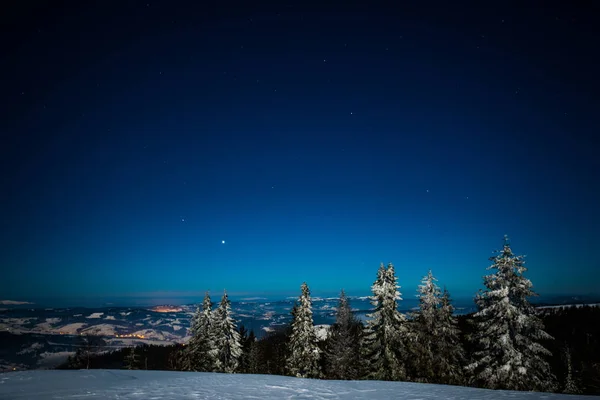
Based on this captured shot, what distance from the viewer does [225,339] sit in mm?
37031

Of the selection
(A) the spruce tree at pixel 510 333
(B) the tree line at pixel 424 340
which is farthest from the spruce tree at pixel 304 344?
(A) the spruce tree at pixel 510 333

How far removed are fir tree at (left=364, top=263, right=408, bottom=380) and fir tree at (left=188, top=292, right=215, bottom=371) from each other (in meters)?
16.2

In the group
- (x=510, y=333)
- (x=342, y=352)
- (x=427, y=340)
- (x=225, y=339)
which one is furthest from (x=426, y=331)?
(x=225, y=339)

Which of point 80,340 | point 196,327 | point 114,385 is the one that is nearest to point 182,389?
point 114,385

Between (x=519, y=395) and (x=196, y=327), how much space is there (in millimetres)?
36244

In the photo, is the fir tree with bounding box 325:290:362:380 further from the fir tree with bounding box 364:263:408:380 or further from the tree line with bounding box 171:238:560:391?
the fir tree with bounding box 364:263:408:380

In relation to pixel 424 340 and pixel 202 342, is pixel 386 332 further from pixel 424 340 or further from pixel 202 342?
pixel 202 342

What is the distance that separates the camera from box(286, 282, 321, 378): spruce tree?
33344mm

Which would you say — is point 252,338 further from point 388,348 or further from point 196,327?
point 388,348

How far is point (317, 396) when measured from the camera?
25.5 feet

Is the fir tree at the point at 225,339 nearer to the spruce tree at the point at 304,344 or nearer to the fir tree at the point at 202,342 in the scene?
the fir tree at the point at 202,342

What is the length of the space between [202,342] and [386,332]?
774 inches

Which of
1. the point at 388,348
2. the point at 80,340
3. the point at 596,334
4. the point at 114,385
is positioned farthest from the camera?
the point at 596,334

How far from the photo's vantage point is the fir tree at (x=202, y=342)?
3544 centimetres
